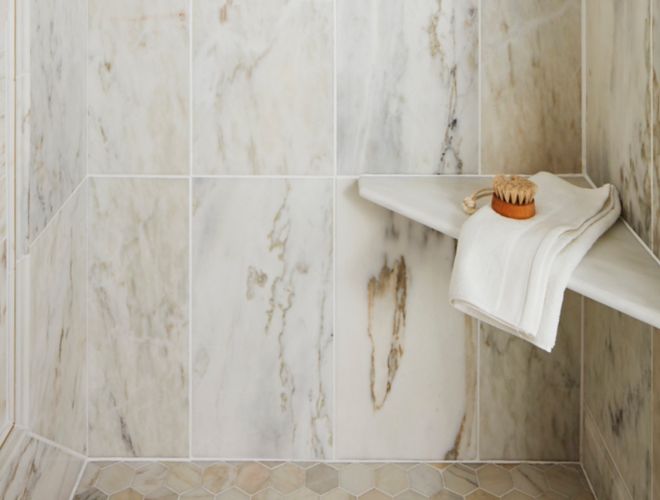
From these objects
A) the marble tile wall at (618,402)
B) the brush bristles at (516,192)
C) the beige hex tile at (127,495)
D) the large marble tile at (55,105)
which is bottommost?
the beige hex tile at (127,495)

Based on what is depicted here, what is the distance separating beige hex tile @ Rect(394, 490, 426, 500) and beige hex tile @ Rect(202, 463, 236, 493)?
39 centimetres

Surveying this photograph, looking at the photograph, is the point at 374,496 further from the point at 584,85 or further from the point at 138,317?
the point at 584,85

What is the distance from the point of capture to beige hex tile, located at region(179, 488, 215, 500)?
179cm

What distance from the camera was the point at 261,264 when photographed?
188 cm

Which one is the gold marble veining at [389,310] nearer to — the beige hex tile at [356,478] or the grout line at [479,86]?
the beige hex tile at [356,478]

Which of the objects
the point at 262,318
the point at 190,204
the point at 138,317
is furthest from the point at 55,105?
the point at 262,318

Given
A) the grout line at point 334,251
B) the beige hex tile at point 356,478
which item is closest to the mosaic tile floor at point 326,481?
the beige hex tile at point 356,478

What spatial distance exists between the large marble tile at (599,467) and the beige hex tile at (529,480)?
0.36 feet

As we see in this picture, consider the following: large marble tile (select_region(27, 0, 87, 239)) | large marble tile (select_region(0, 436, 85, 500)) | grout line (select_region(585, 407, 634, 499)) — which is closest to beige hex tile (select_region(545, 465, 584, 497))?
grout line (select_region(585, 407, 634, 499))

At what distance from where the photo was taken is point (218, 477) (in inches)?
73.5

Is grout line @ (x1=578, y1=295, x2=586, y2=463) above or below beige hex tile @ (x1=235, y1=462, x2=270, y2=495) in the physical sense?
above

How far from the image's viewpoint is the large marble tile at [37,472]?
1317 mm

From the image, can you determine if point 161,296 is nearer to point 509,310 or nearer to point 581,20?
point 509,310

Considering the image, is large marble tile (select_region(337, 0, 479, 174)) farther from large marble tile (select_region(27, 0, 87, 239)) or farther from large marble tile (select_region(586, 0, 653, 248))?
large marble tile (select_region(27, 0, 87, 239))
